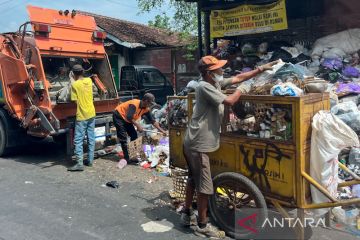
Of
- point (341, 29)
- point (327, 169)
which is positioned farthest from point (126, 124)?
point (341, 29)

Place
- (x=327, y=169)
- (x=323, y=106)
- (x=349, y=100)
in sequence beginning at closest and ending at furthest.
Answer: (x=327, y=169) < (x=323, y=106) < (x=349, y=100)

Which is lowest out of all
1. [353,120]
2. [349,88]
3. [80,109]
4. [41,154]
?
[41,154]

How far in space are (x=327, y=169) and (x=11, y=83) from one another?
5684 millimetres

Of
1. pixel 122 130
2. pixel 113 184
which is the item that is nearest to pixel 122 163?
pixel 122 130

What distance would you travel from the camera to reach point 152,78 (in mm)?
11727

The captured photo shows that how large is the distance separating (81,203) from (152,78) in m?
7.16

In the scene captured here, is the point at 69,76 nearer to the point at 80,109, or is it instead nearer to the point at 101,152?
the point at 80,109

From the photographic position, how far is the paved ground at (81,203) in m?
4.04

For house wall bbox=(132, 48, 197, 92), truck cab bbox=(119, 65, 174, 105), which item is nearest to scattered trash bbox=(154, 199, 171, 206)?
truck cab bbox=(119, 65, 174, 105)

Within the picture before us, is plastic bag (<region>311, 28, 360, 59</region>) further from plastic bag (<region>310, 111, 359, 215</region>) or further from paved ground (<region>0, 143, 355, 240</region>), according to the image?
plastic bag (<region>310, 111, 359, 215</region>)

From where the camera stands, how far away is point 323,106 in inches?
149

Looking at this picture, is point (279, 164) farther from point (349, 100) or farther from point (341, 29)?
point (341, 29)

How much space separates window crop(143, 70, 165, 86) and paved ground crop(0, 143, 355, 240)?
476 cm

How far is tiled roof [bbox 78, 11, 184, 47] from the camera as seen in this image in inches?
626
